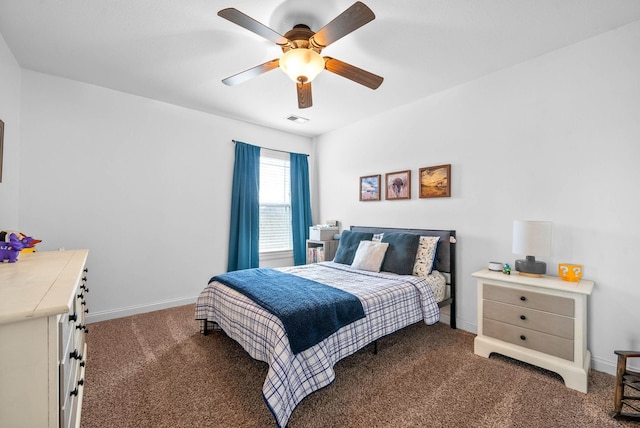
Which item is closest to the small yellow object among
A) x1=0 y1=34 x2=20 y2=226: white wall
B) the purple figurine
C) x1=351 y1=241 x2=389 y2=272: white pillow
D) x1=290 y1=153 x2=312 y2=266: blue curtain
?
x1=351 y1=241 x2=389 y2=272: white pillow

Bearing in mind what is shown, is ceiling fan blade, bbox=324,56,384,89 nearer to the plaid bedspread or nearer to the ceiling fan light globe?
the ceiling fan light globe

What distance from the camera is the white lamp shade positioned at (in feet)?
7.39

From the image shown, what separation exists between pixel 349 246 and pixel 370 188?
3.14 ft

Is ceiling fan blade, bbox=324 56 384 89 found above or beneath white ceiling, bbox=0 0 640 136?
beneath

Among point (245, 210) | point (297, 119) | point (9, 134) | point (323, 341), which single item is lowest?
point (323, 341)

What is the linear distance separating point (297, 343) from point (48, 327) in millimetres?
1156

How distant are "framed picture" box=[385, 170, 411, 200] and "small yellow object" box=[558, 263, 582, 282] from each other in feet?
5.40

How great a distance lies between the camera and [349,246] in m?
3.60

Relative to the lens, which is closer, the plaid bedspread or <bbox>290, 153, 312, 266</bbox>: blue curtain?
the plaid bedspread

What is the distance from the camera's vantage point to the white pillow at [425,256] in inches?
118

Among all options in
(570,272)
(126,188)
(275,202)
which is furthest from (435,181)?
(126,188)

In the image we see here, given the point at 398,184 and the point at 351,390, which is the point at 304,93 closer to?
the point at 398,184

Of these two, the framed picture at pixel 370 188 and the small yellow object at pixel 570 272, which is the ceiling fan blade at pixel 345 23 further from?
the small yellow object at pixel 570 272

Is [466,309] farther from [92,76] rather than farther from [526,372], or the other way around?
[92,76]
